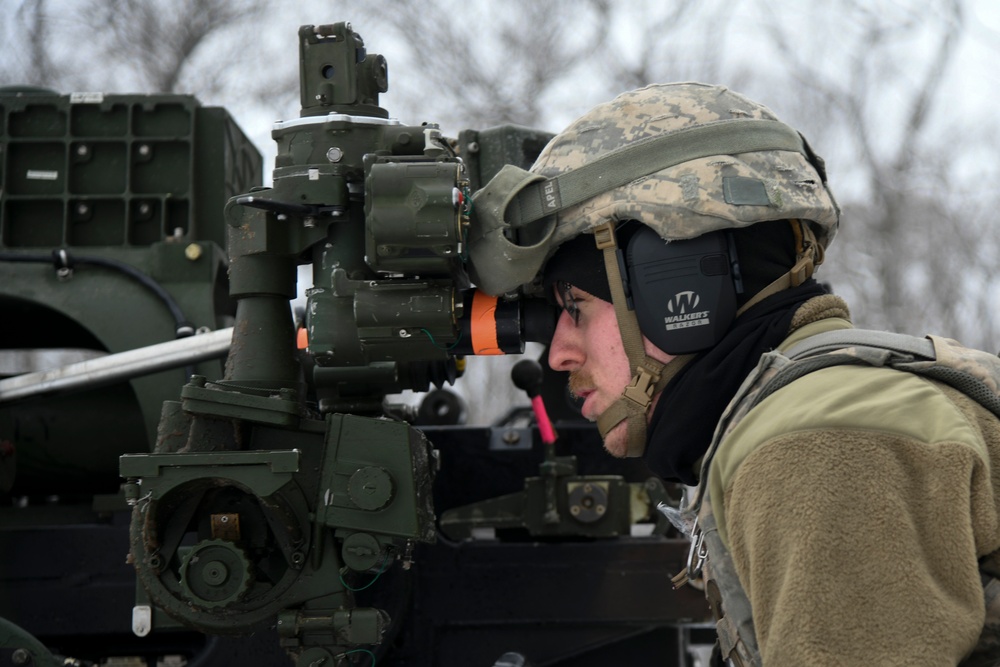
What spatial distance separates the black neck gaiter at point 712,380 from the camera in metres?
2.05

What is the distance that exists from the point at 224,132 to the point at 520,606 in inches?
76.3

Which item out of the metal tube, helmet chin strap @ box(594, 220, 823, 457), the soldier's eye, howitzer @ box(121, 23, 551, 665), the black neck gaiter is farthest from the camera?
the metal tube

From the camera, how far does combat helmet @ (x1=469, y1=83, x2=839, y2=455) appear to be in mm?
2137

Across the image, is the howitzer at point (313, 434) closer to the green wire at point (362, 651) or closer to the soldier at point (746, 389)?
the green wire at point (362, 651)

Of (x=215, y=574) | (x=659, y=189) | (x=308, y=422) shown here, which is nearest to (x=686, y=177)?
(x=659, y=189)

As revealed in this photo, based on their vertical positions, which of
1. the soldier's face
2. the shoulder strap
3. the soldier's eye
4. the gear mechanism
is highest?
the soldier's eye

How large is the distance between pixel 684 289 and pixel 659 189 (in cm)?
21

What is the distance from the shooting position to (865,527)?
1.50 m

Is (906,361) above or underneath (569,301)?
underneath

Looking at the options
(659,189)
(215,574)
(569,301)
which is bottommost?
(215,574)

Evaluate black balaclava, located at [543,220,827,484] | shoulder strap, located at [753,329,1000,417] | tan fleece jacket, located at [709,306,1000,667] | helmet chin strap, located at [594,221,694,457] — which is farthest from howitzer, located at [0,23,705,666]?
tan fleece jacket, located at [709,306,1000,667]

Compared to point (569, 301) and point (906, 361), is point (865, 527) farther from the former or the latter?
point (569, 301)

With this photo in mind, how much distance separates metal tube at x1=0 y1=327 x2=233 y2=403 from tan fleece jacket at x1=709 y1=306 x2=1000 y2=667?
2088 mm

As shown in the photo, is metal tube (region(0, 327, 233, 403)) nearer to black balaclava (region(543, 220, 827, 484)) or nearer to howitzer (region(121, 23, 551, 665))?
howitzer (region(121, 23, 551, 665))
